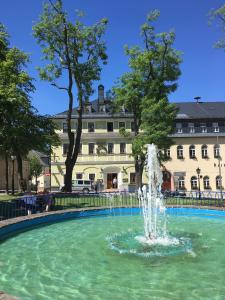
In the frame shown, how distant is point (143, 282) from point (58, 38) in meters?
27.7

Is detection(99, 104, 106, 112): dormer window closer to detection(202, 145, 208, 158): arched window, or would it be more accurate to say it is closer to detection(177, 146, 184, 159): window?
detection(177, 146, 184, 159): window

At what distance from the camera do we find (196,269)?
8852mm

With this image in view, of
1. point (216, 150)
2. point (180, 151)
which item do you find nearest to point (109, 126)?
point (180, 151)

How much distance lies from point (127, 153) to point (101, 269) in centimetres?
4193

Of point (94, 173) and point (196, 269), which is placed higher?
point (94, 173)

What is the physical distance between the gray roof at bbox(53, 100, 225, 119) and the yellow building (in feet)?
0.55

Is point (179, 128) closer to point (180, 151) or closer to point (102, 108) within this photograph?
point (180, 151)

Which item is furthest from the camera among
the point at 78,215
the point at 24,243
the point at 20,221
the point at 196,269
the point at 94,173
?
the point at 94,173

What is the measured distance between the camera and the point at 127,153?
50.7 meters

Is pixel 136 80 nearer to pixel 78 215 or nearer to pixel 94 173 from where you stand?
pixel 78 215

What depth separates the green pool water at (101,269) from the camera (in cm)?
733

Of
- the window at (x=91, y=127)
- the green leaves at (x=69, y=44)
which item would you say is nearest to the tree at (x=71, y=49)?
the green leaves at (x=69, y=44)

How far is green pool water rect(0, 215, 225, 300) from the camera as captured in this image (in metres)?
7.33

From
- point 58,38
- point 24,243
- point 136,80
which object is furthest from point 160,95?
point 24,243
